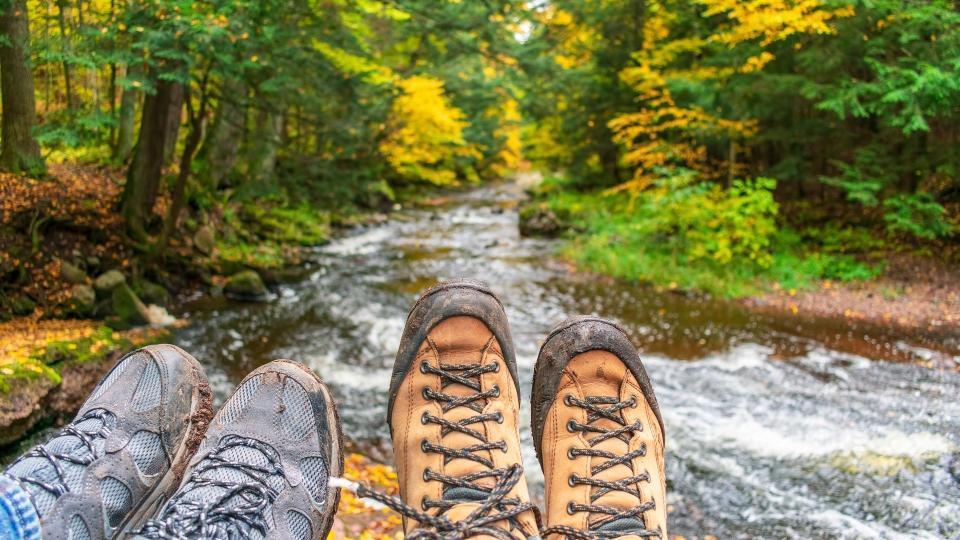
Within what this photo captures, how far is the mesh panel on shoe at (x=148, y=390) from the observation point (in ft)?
6.29

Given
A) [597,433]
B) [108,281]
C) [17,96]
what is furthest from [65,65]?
[597,433]

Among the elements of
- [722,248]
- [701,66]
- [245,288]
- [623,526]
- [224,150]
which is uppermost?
[701,66]

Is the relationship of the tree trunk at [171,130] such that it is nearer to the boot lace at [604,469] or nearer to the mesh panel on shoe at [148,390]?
the mesh panel on shoe at [148,390]

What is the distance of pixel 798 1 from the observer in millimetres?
8234

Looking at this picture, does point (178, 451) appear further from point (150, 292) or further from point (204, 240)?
point (204, 240)

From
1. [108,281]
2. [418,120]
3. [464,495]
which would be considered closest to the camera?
[464,495]

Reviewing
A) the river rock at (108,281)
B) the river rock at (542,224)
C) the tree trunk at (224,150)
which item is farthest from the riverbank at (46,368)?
the river rock at (542,224)

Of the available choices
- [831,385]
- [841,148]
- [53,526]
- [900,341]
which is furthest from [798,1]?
[53,526]

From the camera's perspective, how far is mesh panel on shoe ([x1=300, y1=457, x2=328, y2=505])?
70.3 inches

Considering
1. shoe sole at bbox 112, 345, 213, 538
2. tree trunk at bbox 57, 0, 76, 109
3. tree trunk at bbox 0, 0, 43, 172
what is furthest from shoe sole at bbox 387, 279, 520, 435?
tree trunk at bbox 0, 0, 43, 172

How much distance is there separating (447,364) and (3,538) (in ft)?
4.24

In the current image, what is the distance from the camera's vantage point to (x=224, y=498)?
1.62 meters

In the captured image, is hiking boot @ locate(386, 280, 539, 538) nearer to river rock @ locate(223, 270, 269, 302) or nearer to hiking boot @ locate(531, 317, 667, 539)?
hiking boot @ locate(531, 317, 667, 539)

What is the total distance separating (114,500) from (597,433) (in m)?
Answer: 1.54
